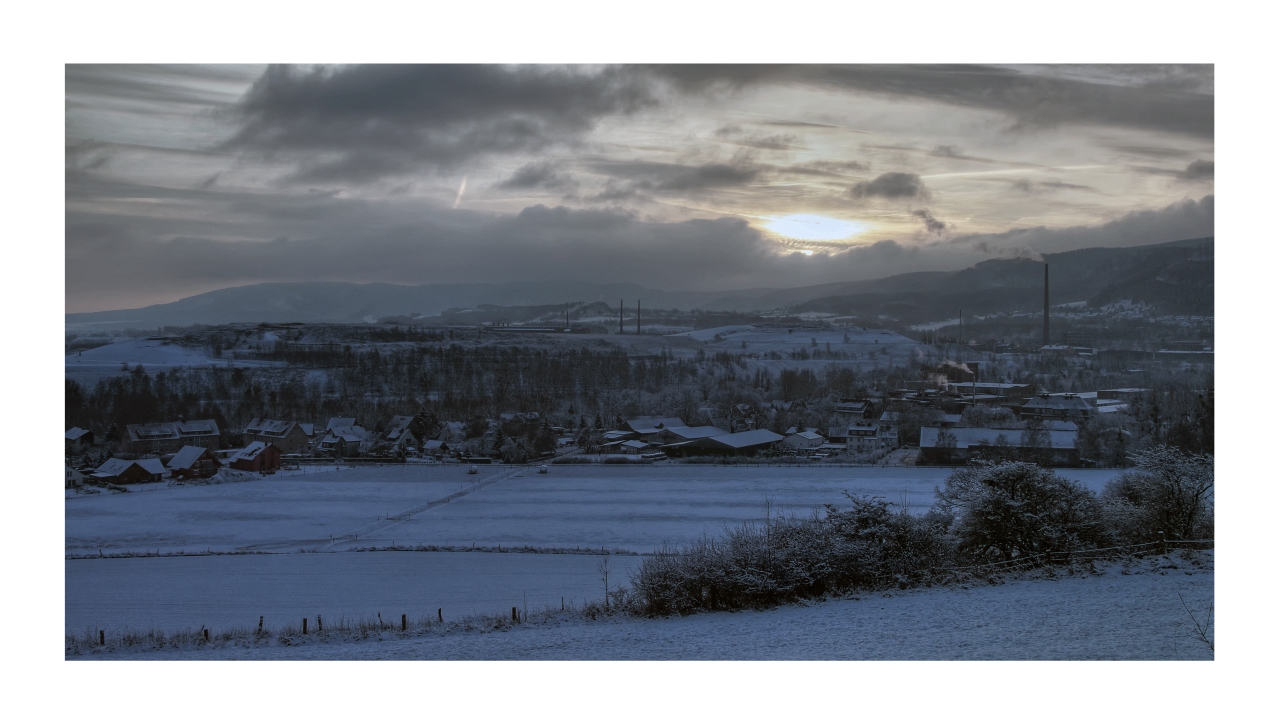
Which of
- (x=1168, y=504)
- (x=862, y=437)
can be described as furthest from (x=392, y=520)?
(x=1168, y=504)

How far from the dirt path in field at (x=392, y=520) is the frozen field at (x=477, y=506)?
0.04 feet

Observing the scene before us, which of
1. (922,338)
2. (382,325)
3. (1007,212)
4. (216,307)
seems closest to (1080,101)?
(1007,212)

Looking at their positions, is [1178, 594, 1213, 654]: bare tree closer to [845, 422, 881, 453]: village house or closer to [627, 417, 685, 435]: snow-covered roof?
[845, 422, 881, 453]: village house

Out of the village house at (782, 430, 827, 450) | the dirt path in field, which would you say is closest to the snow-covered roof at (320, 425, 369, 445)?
the dirt path in field

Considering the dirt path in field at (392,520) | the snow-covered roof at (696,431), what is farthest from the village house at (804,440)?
the dirt path in field at (392,520)

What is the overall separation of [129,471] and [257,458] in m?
1.00

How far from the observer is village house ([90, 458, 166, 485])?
5895 mm

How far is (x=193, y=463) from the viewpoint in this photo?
6.16 metres

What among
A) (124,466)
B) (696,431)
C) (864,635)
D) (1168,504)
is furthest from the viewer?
(696,431)

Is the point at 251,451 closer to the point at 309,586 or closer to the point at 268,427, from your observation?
the point at 268,427

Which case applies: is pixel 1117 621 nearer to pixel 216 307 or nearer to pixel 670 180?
pixel 670 180

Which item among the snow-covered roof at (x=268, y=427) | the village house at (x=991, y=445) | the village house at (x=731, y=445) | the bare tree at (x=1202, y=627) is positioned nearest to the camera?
the bare tree at (x=1202, y=627)

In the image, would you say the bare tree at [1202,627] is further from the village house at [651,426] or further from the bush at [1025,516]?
the village house at [651,426]

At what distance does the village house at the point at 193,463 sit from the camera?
20.2ft
